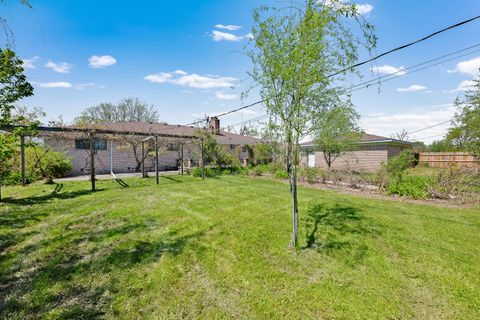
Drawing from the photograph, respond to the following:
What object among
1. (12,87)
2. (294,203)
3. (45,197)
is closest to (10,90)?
(12,87)

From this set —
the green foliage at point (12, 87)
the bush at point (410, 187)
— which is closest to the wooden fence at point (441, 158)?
the bush at point (410, 187)

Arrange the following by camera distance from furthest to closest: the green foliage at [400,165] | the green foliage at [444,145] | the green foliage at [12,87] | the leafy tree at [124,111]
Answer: the leafy tree at [124,111] → the green foliage at [444,145] → the green foliage at [400,165] → the green foliage at [12,87]

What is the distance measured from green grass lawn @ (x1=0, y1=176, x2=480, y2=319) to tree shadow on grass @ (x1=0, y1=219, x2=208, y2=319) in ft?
0.06

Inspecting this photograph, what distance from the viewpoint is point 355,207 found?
22.9ft

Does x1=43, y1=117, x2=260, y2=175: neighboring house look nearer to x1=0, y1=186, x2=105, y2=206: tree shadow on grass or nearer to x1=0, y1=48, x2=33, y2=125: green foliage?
x1=0, y1=186, x2=105, y2=206: tree shadow on grass

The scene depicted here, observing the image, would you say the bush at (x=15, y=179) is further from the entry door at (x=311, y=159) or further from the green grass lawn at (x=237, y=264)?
the entry door at (x=311, y=159)

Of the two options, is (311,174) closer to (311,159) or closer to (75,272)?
(75,272)

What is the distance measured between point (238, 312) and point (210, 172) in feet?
44.6

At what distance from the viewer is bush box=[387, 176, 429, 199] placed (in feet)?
27.6

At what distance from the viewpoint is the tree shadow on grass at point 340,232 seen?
13.7 ft

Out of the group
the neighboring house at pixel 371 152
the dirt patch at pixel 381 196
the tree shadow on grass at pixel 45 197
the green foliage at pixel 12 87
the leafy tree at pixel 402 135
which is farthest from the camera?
the leafy tree at pixel 402 135

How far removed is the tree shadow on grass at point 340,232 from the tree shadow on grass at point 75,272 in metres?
2.42

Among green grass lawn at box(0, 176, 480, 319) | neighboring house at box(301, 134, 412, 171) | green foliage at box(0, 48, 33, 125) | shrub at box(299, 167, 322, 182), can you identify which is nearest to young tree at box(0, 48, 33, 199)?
green foliage at box(0, 48, 33, 125)

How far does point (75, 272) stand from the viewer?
3447mm
